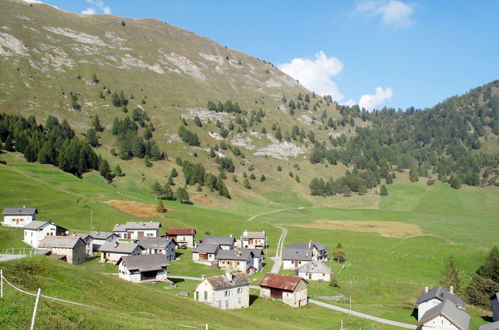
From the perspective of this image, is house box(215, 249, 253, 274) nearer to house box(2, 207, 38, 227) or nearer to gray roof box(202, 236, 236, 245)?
gray roof box(202, 236, 236, 245)

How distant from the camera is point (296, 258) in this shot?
9731 cm

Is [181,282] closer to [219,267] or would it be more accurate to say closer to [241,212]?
[219,267]

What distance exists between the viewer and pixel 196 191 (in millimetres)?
186500

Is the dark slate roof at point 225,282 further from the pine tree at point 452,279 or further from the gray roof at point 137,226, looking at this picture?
the gray roof at point 137,226

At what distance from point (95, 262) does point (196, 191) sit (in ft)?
324

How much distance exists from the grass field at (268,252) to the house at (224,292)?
105 inches

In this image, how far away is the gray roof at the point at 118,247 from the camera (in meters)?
88.7

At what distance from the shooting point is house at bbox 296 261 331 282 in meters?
88.5

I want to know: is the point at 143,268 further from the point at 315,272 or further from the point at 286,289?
the point at 315,272

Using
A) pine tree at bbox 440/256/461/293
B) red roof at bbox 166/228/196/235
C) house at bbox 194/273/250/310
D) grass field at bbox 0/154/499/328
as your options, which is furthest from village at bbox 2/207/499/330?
pine tree at bbox 440/256/461/293

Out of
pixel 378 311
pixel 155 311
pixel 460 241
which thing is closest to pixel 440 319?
pixel 378 311

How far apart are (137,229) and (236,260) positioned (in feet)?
110

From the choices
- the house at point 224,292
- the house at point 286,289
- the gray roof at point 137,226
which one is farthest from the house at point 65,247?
the house at point 286,289

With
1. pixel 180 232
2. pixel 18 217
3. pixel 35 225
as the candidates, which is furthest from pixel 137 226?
pixel 18 217
